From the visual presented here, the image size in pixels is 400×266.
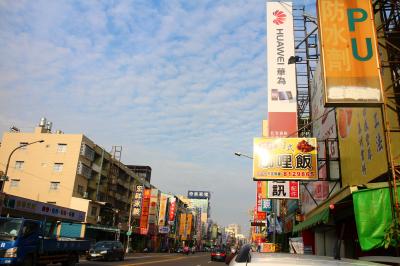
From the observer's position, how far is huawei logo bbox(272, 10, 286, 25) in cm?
2578

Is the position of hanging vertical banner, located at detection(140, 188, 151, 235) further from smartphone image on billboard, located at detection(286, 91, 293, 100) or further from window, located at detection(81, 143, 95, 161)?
smartphone image on billboard, located at detection(286, 91, 293, 100)

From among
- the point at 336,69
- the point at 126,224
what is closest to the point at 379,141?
the point at 336,69

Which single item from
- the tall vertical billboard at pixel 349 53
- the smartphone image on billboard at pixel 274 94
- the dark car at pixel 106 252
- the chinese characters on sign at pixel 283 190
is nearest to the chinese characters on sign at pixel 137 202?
the dark car at pixel 106 252

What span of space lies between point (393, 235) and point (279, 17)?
63.3 feet

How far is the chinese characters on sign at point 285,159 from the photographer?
19.2 metres

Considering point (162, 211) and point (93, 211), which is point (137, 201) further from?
point (162, 211)

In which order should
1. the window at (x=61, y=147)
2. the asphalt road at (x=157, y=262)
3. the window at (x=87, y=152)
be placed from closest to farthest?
the asphalt road at (x=157, y=262)
the window at (x=61, y=147)
the window at (x=87, y=152)

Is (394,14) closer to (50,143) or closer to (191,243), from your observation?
(50,143)

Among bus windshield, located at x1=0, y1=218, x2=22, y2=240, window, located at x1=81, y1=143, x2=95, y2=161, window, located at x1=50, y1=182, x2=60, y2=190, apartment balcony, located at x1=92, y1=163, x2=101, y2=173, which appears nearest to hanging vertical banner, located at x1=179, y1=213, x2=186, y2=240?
apartment balcony, located at x1=92, y1=163, x2=101, y2=173

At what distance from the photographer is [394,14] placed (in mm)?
13594

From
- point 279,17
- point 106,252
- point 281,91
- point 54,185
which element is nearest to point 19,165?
point 54,185

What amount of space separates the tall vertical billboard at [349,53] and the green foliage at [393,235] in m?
3.39

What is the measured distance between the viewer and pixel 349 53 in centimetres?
1195

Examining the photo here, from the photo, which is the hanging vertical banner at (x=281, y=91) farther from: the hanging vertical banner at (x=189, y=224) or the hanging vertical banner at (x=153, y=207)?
the hanging vertical banner at (x=189, y=224)
